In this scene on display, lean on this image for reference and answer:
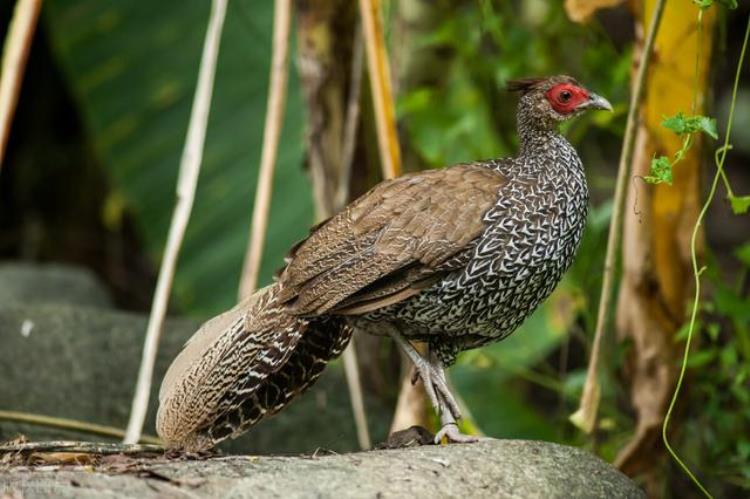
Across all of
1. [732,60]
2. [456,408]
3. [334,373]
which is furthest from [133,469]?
[732,60]

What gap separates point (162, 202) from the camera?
795 centimetres

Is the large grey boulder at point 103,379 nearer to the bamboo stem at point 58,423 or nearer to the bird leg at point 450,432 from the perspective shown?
the bamboo stem at point 58,423

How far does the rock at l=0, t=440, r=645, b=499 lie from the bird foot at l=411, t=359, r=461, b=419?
44cm

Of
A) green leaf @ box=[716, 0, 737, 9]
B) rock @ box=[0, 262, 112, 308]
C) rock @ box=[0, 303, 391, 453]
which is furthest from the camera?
rock @ box=[0, 262, 112, 308]

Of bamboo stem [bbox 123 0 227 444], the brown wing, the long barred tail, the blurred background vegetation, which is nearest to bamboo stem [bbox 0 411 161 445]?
bamboo stem [bbox 123 0 227 444]

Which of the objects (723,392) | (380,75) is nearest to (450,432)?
(380,75)

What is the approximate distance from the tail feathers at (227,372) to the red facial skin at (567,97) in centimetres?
111

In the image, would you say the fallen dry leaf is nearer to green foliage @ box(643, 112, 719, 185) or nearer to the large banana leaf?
green foliage @ box(643, 112, 719, 185)

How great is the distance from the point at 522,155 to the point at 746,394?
159 centimetres

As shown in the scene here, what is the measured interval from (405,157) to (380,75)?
4.86 feet

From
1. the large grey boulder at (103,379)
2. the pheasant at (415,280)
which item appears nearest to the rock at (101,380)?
the large grey boulder at (103,379)

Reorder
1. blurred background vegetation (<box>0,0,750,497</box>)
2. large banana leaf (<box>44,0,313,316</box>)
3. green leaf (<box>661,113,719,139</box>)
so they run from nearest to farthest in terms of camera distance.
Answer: green leaf (<box>661,113,719,139</box>)
blurred background vegetation (<box>0,0,750,497</box>)
large banana leaf (<box>44,0,313,316</box>)

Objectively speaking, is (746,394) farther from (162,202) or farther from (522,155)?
(162,202)

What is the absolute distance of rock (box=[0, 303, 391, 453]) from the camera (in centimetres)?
571
